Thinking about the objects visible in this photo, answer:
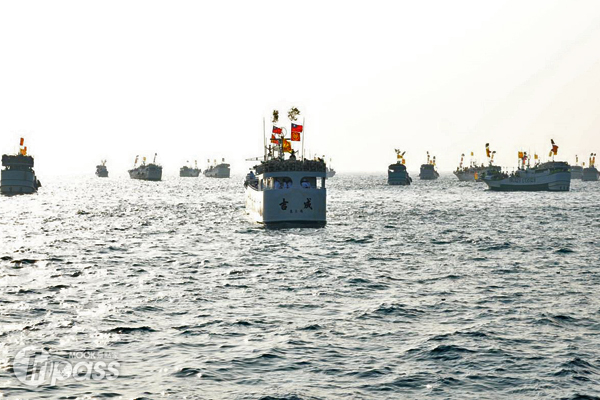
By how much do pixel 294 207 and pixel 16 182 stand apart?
83.2 m

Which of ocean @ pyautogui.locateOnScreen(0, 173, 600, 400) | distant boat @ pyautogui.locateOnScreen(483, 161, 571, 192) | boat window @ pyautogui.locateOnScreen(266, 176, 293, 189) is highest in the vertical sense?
distant boat @ pyautogui.locateOnScreen(483, 161, 571, 192)

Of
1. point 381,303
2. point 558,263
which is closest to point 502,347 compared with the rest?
point 381,303

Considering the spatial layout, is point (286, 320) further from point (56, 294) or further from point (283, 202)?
point (283, 202)

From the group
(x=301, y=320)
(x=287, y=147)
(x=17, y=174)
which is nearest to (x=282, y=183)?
(x=287, y=147)

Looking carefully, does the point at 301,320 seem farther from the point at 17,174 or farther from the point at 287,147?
the point at 17,174

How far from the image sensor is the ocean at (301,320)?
16922mm

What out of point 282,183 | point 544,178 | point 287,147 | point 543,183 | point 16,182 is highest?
point 287,147

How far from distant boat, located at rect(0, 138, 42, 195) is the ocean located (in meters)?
72.6

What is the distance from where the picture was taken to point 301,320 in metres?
23.7

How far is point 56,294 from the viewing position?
93.6 ft

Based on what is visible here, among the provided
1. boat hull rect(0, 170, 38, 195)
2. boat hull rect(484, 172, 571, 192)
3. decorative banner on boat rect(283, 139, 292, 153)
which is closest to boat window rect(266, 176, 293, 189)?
decorative banner on boat rect(283, 139, 292, 153)

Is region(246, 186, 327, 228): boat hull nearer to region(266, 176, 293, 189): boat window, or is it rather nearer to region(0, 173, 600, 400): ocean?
region(266, 176, 293, 189): boat window

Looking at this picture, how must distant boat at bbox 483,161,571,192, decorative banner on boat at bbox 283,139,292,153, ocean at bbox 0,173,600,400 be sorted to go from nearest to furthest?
ocean at bbox 0,173,600,400
decorative banner on boat at bbox 283,139,292,153
distant boat at bbox 483,161,571,192

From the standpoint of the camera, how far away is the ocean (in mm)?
16922
